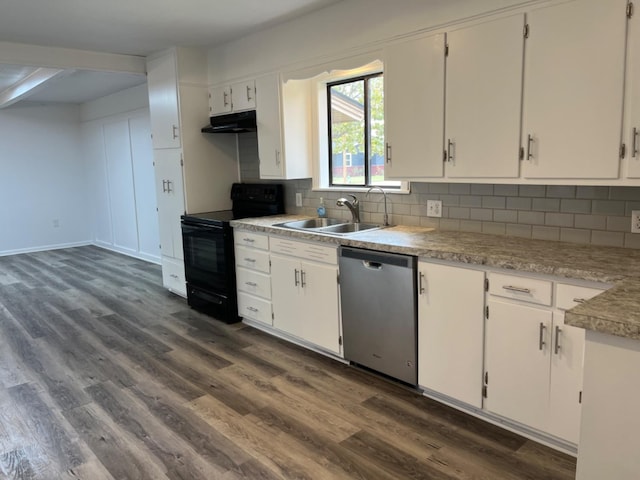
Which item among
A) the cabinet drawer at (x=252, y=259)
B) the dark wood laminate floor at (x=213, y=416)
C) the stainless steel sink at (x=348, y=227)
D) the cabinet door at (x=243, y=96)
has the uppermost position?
the cabinet door at (x=243, y=96)

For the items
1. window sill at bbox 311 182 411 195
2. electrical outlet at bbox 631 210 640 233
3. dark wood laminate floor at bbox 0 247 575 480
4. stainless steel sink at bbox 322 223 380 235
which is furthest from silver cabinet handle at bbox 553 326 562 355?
stainless steel sink at bbox 322 223 380 235

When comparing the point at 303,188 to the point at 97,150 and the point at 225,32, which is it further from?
→ the point at 97,150

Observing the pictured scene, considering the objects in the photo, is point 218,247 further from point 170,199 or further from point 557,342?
point 557,342

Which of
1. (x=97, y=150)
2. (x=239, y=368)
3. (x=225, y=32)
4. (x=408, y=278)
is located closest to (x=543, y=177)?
(x=408, y=278)

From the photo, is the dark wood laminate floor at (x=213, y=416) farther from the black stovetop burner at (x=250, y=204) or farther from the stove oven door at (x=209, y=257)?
the black stovetop burner at (x=250, y=204)

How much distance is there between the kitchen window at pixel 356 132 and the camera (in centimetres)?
374

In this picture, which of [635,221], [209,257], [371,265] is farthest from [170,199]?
[635,221]

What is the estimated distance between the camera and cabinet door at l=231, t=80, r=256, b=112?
4.13 metres

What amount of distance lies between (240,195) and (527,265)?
10.3 feet

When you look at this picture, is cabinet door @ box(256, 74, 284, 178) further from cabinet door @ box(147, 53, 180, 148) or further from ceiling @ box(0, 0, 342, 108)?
cabinet door @ box(147, 53, 180, 148)

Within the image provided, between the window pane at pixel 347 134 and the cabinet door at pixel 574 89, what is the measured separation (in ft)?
5.31

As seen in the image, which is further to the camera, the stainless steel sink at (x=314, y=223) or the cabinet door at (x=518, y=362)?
the stainless steel sink at (x=314, y=223)

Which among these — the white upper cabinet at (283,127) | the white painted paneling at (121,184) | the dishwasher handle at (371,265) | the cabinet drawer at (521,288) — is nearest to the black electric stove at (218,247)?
the white upper cabinet at (283,127)

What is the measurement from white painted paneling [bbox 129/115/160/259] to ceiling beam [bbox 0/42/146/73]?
173 centimetres
